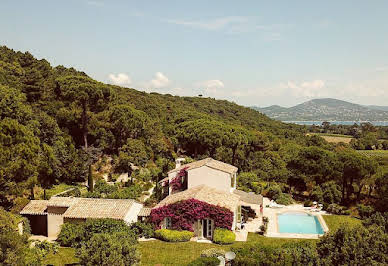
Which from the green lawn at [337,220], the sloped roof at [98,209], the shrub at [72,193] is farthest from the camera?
the shrub at [72,193]

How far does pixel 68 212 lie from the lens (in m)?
22.6

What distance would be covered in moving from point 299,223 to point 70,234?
20.5 m

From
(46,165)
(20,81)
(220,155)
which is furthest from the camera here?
(220,155)

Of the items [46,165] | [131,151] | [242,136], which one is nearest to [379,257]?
[46,165]

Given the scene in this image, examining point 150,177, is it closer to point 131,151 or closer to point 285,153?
point 131,151

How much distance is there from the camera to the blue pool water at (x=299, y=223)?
91.0 ft

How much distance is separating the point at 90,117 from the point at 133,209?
993 inches

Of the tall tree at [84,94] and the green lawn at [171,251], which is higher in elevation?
the tall tree at [84,94]

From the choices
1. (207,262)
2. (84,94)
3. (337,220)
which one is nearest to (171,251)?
(207,262)

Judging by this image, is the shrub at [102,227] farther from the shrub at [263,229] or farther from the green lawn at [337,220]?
the green lawn at [337,220]

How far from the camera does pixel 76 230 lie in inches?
846

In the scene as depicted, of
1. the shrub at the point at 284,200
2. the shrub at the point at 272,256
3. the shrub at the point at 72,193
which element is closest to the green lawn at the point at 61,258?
the shrub at the point at 72,193

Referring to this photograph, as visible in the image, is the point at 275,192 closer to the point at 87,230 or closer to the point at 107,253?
the point at 87,230

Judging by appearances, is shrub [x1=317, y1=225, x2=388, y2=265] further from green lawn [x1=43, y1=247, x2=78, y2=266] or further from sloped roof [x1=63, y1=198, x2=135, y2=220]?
green lawn [x1=43, y1=247, x2=78, y2=266]
